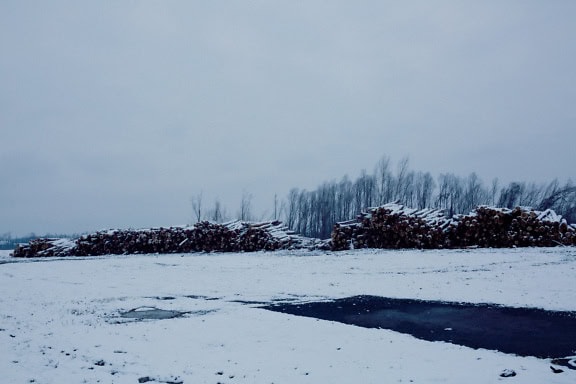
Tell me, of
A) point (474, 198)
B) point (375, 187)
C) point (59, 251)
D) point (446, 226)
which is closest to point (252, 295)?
point (446, 226)

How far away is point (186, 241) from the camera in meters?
25.8

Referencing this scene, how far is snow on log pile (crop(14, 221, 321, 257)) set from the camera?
951 inches

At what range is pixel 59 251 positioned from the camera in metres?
29.7

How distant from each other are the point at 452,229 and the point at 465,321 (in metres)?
12.5

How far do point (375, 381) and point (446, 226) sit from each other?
1547cm

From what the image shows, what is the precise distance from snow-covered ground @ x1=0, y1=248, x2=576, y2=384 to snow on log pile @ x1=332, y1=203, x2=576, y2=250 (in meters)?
2.39

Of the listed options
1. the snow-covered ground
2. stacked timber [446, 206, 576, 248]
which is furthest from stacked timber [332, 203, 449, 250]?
the snow-covered ground

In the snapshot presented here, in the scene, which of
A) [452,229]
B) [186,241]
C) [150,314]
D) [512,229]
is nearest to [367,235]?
[452,229]

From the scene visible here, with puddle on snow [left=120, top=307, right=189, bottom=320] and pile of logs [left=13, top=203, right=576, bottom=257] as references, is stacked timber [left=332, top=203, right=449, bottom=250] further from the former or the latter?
puddle on snow [left=120, top=307, right=189, bottom=320]

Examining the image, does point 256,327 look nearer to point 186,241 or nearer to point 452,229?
point 452,229

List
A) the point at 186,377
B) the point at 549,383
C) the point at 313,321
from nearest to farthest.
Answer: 1. the point at 549,383
2. the point at 186,377
3. the point at 313,321

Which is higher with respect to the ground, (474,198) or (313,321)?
(474,198)

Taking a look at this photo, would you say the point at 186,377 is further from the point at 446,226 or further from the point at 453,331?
the point at 446,226

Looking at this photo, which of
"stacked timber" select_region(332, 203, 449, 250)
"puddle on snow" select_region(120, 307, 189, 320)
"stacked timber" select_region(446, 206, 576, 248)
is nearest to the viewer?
"puddle on snow" select_region(120, 307, 189, 320)
